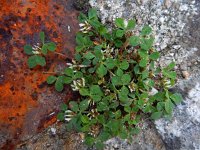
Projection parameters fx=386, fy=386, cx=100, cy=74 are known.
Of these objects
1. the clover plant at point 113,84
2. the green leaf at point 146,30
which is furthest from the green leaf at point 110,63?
the green leaf at point 146,30

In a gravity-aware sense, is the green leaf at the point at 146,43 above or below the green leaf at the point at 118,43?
above

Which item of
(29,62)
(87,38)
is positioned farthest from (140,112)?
(29,62)

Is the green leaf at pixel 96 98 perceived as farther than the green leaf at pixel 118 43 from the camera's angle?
No

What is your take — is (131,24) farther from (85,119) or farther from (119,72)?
(85,119)

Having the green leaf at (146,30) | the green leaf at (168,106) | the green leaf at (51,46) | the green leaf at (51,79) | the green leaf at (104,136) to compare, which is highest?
the green leaf at (146,30)

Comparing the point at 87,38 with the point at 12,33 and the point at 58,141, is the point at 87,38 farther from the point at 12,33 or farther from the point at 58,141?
the point at 58,141

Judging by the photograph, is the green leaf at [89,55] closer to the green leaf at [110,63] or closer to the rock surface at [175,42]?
the green leaf at [110,63]
